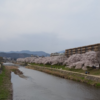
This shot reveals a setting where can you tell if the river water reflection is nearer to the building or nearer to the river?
the river

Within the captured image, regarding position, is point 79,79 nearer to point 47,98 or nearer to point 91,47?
point 47,98

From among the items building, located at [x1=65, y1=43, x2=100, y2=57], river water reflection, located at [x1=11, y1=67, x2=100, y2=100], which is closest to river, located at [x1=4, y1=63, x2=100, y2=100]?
river water reflection, located at [x1=11, y1=67, x2=100, y2=100]

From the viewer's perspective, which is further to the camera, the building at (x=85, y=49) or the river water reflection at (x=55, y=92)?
the building at (x=85, y=49)

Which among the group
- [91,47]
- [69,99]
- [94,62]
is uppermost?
[91,47]

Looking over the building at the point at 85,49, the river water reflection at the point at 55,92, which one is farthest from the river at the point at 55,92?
the building at the point at 85,49

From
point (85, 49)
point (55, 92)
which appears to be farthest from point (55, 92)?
point (85, 49)

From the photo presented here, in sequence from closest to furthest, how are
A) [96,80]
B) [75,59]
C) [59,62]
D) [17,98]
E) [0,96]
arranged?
[0,96] → [17,98] → [96,80] → [75,59] → [59,62]

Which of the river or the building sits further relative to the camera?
the building

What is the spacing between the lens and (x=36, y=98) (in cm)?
1265

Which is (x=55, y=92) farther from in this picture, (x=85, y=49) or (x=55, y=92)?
(x=85, y=49)

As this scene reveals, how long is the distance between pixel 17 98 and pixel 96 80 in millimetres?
12314

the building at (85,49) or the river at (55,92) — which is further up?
the building at (85,49)

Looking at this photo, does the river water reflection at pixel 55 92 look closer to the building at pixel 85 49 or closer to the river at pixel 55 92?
the river at pixel 55 92

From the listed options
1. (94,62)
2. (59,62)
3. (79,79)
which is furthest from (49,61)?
(79,79)
